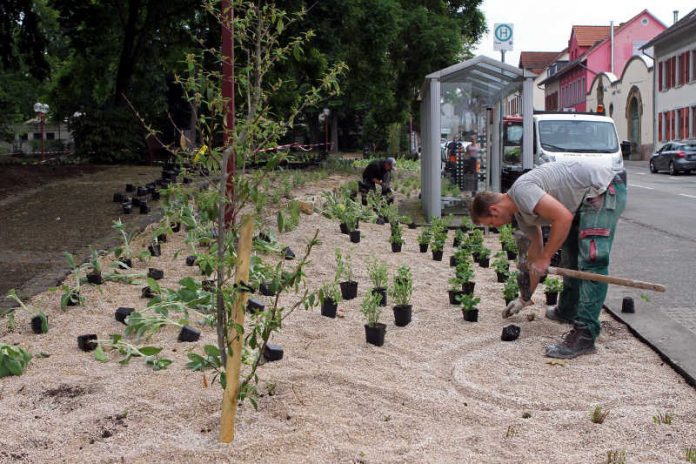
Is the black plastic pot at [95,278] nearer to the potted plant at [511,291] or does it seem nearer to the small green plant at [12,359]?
the small green plant at [12,359]

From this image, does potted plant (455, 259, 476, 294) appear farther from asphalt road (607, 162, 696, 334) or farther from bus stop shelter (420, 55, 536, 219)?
Result: bus stop shelter (420, 55, 536, 219)

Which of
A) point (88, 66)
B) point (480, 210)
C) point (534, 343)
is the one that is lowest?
point (534, 343)

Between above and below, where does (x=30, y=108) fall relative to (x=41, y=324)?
above

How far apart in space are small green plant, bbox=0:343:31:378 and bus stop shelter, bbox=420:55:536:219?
10218mm

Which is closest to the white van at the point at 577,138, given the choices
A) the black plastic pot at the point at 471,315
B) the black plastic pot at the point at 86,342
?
the black plastic pot at the point at 471,315

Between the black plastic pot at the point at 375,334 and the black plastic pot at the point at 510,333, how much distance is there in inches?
32.7

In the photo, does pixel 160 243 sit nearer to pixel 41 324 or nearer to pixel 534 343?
pixel 41 324

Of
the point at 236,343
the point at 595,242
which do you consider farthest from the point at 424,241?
the point at 236,343

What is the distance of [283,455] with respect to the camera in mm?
3684

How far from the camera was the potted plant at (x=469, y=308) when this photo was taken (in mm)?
6520

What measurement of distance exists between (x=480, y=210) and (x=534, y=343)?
3.62ft

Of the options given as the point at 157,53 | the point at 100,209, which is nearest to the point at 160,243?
the point at 100,209

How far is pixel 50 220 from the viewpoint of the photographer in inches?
448

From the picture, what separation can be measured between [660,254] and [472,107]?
5892mm
